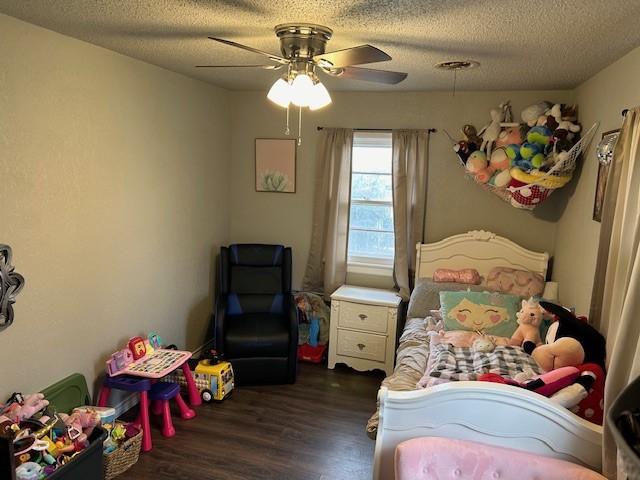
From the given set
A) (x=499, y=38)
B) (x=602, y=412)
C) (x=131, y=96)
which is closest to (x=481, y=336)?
(x=602, y=412)

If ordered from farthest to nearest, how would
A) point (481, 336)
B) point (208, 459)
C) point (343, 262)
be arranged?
point (343, 262), point (481, 336), point (208, 459)

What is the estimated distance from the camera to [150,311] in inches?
134

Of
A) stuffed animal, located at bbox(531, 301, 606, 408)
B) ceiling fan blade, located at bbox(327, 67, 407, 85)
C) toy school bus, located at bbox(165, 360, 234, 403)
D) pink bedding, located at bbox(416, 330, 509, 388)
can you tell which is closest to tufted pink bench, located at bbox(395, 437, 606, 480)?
stuffed animal, located at bbox(531, 301, 606, 408)

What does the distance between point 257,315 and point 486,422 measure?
2.36 meters

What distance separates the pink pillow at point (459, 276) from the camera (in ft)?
12.1

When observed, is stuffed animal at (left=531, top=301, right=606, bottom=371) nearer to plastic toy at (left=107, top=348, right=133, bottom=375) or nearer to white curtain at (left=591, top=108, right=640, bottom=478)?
white curtain at (left=591, top=108, right=640, bottom=478)

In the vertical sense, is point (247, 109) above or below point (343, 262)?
above

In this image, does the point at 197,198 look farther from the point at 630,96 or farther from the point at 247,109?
the point at 630,96

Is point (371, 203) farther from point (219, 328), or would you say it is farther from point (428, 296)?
point (219, 328)

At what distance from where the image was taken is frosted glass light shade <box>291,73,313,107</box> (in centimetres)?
204

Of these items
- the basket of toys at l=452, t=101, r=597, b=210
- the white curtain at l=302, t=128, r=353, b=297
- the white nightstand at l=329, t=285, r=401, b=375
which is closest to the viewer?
the basket of toys at l=452, t=101, r=597, b=210

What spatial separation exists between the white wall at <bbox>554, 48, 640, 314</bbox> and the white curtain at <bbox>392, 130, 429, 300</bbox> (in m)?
1.08

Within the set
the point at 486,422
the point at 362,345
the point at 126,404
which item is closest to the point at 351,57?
the point at 486,422

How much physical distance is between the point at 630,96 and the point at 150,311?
127 inches
